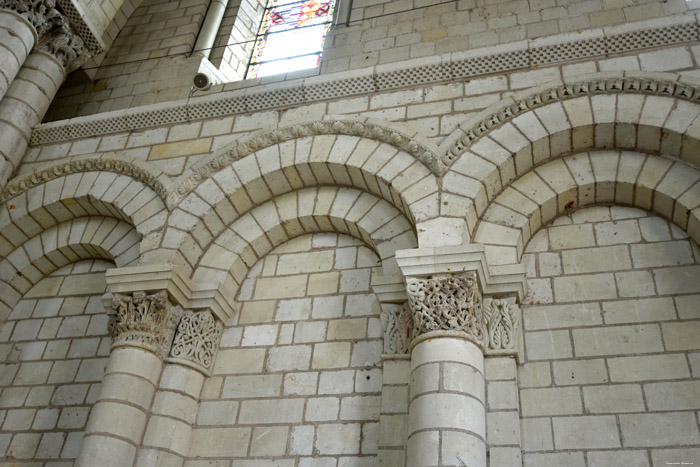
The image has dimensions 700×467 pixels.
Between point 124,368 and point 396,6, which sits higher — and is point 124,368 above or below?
below

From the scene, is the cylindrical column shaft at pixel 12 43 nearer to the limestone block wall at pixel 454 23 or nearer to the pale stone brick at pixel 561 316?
the limestone block wall at pixel 454 23

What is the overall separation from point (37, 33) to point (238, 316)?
4.19 m

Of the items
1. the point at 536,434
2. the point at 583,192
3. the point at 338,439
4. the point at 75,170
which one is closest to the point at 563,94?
the point at 583,192

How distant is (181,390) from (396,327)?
179cm

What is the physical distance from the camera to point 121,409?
186 inches

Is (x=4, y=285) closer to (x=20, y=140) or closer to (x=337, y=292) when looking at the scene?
(x=20, y=140)

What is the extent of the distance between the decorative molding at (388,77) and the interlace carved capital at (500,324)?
51.9 inches

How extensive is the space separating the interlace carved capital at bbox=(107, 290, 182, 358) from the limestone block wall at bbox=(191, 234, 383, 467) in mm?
500

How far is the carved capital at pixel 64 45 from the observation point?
24.0 ft

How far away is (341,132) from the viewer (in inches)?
228

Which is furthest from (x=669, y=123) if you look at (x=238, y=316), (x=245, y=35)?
(x=245, y=35)

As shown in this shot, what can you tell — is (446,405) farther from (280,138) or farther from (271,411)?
(280,138)

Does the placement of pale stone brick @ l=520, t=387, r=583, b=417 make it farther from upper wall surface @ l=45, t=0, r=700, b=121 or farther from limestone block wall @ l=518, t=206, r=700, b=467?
upper wall surface @ l=45, t=0, r=700, b=121

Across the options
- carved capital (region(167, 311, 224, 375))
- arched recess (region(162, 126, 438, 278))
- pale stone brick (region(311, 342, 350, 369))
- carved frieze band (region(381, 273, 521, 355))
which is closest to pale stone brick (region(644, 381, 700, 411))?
carved frieze band (region(381, 273, 521, 355))
